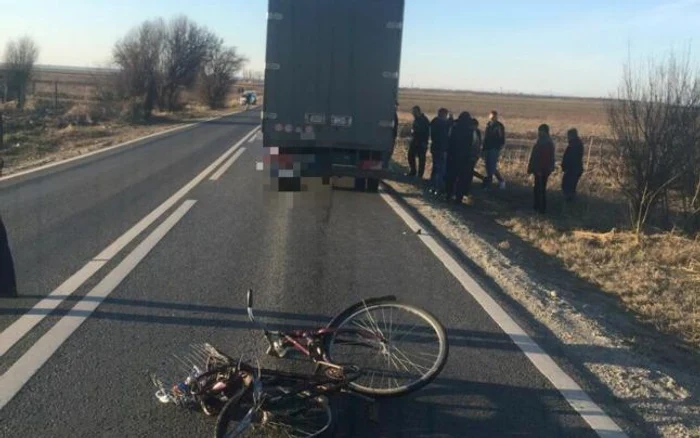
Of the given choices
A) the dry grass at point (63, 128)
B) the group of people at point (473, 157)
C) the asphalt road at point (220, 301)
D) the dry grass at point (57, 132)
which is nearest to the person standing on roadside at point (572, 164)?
the group of people at point (473, 157)

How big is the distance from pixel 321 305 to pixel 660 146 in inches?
344

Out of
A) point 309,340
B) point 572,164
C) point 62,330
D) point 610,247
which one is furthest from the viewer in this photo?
point 572,164

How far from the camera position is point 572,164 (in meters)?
14.8

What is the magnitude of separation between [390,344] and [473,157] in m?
9.30

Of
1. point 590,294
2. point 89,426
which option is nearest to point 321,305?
point 89,426

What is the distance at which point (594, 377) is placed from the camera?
16.7 ft

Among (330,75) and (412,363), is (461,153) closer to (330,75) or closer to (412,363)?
(330,75)

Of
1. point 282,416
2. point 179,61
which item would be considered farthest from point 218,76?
point 282,416

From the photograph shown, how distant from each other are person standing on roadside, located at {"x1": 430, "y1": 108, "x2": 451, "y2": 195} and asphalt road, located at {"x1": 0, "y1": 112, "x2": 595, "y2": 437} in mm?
2367

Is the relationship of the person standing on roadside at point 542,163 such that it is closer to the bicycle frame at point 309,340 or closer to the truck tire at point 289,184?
the truck tire at point 289,184

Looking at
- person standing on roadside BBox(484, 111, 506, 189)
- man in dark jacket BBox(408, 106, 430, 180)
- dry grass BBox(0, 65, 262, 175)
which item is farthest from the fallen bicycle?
dry grass BBox(0, 65, 262, 175)

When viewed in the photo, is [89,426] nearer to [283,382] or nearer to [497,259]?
[283,382]

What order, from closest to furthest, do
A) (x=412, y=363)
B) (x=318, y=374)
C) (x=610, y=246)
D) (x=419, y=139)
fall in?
(x=318, y=374), (x=412, y=363), (x=610, y=246), (x=419, y=139)

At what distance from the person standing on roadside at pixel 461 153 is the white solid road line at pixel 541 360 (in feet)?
17.3
